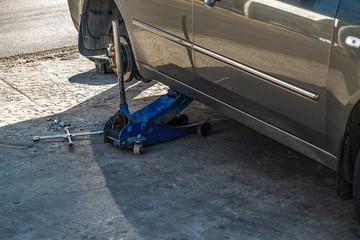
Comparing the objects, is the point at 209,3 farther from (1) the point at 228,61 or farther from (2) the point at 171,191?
(2) the point at 171,191

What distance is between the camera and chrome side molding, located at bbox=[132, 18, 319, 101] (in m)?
3.04

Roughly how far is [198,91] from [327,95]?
49.1 inches

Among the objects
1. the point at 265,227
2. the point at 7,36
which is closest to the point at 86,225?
the point at 265,227

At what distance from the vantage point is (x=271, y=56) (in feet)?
10.3

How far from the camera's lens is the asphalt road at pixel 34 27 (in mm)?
7203

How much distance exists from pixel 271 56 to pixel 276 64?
0.17 ft

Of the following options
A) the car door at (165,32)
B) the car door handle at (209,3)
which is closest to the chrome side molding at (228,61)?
the car door at (165,32)

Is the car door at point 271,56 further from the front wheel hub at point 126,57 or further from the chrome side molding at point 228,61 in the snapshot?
the front wheel hub at point 126,57

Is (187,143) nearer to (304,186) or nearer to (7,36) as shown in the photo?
(304,186)

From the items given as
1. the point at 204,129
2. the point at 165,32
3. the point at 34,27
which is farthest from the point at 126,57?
the point at 34,27

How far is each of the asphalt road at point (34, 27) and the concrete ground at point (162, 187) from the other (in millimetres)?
2202

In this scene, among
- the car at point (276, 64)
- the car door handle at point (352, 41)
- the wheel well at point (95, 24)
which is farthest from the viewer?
the wheel well at point (95, 24)

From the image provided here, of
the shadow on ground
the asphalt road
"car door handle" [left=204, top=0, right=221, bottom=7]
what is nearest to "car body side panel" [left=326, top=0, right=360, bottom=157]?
the shadow on ground

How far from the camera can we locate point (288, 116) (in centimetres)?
320
